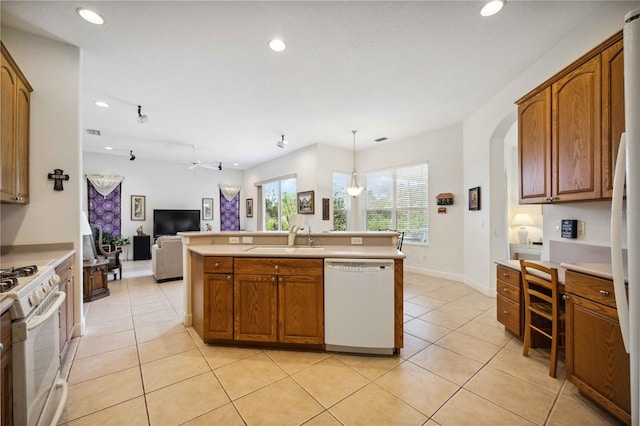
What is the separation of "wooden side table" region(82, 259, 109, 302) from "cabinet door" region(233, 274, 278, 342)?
300 centimetres

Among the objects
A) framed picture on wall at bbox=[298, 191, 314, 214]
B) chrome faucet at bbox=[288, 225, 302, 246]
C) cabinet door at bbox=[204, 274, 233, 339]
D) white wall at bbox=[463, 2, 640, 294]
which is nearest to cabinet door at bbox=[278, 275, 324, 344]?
cabinet door at bbox=[204, 274, 233, 339]

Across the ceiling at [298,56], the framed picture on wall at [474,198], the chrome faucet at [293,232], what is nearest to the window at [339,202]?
the ceiling at [298,56]

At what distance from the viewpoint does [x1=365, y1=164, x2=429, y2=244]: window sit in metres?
5.43

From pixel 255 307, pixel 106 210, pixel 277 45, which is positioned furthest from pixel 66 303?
pixel 106 210

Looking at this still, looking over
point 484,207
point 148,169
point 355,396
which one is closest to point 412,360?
point 355,396

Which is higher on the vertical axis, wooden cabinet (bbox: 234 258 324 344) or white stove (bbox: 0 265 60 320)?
white stove (bbox: 0 265 60 320)

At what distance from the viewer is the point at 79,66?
255 centimetres

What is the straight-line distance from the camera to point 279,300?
7.63 ft

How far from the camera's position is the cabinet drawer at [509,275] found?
2451 mm

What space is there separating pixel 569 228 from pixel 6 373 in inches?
157

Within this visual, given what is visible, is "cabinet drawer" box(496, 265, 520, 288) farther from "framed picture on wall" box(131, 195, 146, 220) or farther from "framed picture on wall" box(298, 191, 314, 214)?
"framed picture on wall" box(131, 195, 146, 220)

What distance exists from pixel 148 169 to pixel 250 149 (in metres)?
3.63

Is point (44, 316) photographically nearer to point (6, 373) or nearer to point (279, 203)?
point (6, 373)

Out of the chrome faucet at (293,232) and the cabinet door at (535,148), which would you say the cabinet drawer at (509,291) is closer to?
the cabinet door at (535,148)
